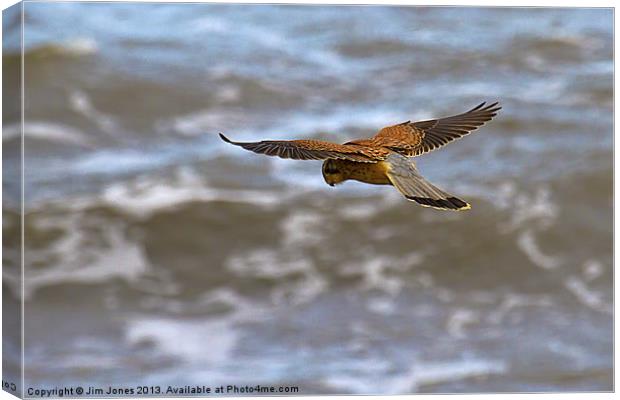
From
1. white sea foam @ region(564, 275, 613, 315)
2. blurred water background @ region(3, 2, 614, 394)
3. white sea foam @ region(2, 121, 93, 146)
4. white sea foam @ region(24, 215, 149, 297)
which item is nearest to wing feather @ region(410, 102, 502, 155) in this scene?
blurred water background @ region(3, 2, 614, 394)

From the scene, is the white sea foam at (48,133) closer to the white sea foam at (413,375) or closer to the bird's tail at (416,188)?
the white sea foam at (413,375)

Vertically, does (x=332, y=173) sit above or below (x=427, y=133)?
below

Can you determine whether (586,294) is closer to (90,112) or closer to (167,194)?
(167,194)

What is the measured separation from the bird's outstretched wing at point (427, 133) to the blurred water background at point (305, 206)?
3.36 feet

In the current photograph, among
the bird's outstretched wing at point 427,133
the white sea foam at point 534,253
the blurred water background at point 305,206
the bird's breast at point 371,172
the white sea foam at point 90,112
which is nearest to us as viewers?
the bird's breast at point 371,172

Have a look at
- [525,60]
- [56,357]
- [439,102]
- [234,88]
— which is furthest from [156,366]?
[525,60]

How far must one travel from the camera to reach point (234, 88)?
233 inches

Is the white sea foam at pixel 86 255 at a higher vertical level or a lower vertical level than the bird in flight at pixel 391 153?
higher

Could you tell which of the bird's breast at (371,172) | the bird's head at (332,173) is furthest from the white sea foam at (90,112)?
the bird's breast at (371,172)

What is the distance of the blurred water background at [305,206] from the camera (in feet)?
17.7

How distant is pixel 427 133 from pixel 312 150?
767mm

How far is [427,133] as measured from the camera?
4367 mm

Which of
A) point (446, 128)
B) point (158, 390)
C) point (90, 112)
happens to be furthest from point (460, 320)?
point (90, 112)

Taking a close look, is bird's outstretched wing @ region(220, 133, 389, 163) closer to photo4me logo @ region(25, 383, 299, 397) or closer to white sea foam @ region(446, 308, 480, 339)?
photo4me logo @ region(25, 383, 299, 397)
